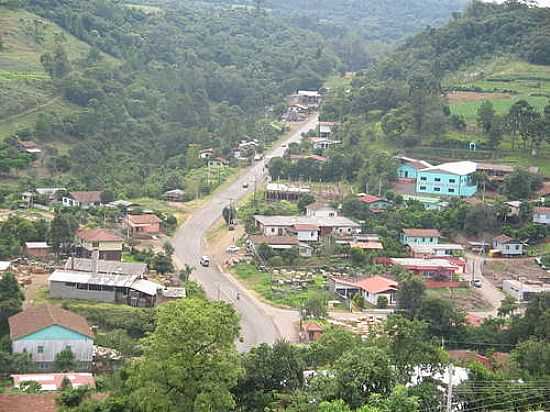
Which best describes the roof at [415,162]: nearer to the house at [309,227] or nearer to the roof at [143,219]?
the house at [309,227]

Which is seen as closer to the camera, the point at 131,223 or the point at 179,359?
the point at 179,359

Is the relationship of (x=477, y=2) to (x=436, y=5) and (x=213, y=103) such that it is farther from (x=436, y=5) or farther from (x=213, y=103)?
(x=436, y=5)

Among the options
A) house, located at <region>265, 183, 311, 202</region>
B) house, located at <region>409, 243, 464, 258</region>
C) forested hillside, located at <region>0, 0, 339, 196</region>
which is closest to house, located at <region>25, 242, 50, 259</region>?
forested hillside, located at <region>0, 0, 339, 196</region>

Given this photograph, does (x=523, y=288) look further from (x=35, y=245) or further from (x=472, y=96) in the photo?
(x=472, y=96)

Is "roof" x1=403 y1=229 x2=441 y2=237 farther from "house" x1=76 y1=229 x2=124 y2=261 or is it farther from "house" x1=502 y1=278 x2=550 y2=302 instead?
"house" x1=76 y1=229 x2=124 y2=261

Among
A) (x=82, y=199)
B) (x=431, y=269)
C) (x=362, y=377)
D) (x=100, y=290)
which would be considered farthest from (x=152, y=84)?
(x=362, y=377)

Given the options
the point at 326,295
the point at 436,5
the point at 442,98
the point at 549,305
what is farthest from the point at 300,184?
the point at 436,5
